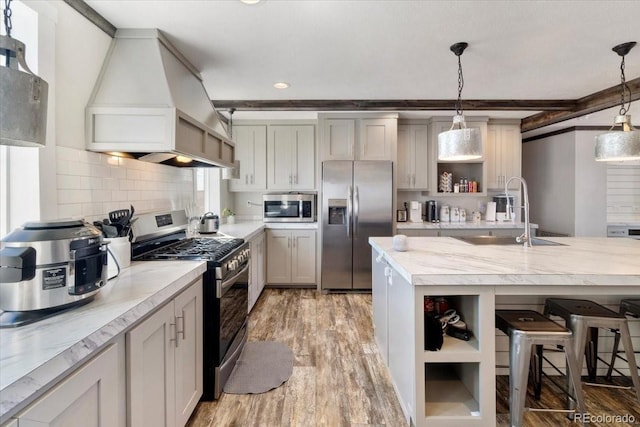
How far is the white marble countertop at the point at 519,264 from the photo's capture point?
62.4 inches

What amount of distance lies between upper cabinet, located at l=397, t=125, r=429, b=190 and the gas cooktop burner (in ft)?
9.41

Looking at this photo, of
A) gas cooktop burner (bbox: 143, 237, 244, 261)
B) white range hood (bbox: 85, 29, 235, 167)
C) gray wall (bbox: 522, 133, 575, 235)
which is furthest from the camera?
gray wall (bbox: 522, 133, 575, 235)

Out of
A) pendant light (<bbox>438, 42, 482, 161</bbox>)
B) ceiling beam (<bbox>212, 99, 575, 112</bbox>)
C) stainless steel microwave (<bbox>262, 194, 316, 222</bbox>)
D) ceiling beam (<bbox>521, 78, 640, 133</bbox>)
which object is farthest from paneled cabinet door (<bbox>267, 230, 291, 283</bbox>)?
ceiling beam (<bbox>521, 78, 640, 133</bbox>)

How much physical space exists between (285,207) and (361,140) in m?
1.41

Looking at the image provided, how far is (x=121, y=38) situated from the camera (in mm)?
2070

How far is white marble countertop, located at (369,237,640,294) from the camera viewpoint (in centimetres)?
158

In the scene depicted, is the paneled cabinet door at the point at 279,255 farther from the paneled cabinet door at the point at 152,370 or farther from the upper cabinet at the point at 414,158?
the paneled cabinet door at the point at 152,370


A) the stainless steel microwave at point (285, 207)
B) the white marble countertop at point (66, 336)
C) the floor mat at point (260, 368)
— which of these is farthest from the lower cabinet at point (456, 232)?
the white marble countertop at point (66, 336)

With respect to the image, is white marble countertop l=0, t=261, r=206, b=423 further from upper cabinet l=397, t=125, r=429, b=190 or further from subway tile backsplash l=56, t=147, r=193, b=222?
upper cabinet l=397, t=125, r=429, b=190

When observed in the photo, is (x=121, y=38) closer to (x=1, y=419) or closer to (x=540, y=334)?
(x=1, y=419)

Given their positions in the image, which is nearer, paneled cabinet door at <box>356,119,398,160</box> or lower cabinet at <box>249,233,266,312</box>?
lower cabinet at <box>249,233,266,312</box>

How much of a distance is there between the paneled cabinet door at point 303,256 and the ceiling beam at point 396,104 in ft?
5.41

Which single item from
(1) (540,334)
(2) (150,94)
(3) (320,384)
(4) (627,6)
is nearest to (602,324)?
(1) (540,334)

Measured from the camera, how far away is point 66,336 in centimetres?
91
